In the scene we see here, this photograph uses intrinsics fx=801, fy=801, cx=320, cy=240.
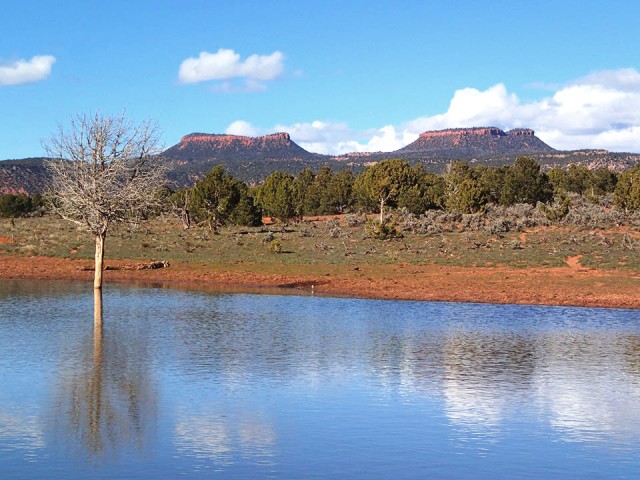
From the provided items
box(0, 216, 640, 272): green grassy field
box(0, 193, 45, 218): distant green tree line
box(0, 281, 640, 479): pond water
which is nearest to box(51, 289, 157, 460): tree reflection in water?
box(0, 281, 640, 479): pond water

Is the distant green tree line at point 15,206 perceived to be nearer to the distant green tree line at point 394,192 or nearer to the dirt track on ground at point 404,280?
the distant green tree line at point 394,192

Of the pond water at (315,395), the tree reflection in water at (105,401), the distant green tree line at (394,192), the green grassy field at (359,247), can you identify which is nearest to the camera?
the pond water at (315,395)

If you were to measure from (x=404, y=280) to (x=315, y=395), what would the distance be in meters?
27.3

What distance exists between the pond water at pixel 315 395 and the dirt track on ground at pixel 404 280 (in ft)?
23.8

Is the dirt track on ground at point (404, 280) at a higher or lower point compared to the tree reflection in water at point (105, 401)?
higher

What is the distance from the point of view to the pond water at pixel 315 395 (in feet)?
45.5

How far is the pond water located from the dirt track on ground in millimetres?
7251

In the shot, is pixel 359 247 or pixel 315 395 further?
pixel 359 247

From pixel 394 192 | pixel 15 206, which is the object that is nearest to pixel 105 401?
pixel 394 192

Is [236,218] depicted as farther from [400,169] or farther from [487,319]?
[487,319]

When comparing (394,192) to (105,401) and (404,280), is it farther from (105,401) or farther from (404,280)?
(105,401)

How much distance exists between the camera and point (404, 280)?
45781mm

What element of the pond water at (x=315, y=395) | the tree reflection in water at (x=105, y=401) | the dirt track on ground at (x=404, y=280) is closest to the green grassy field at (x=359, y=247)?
the dirt track on ground at (x=404, y=280)

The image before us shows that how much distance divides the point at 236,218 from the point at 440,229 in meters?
25.4
